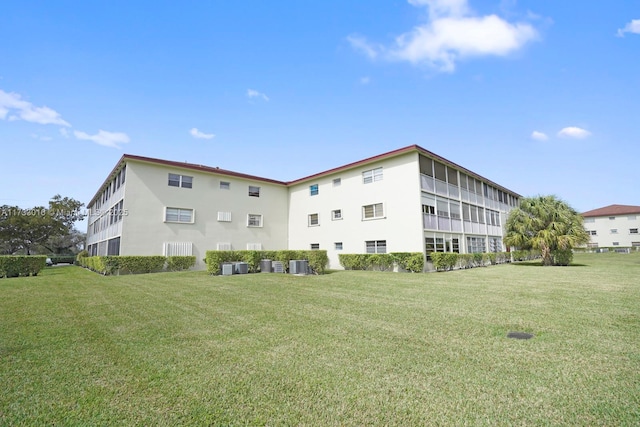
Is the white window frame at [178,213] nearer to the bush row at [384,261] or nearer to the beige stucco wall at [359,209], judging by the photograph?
the beige stucco wall at [359,209]

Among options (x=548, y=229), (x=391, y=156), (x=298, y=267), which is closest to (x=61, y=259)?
(x=298, y=267)

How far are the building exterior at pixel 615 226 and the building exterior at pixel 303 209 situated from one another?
Answer: 41.3 m

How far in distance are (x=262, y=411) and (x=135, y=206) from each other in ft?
69.6

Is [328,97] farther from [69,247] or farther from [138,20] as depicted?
[69,247]

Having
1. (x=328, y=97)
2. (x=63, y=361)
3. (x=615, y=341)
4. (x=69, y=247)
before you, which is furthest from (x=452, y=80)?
(x=69, y=247)

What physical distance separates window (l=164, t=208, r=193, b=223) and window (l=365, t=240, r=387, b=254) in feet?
43.1

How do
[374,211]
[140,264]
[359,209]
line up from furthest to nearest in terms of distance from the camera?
[359,209] < [374,211] < [140,264]

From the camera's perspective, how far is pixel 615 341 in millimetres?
4902

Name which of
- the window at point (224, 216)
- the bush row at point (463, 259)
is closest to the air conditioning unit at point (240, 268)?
the window at point (224, 216)

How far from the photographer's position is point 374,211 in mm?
22203

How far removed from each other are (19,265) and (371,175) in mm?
22397

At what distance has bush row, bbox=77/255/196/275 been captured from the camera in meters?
18.4

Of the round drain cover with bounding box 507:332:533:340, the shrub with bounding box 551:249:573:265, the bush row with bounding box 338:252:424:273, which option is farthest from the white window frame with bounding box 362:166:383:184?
the round drain cover with bounding box 507:332:533:340

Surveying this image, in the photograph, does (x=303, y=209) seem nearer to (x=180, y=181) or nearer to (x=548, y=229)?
(x=180, y=181)
